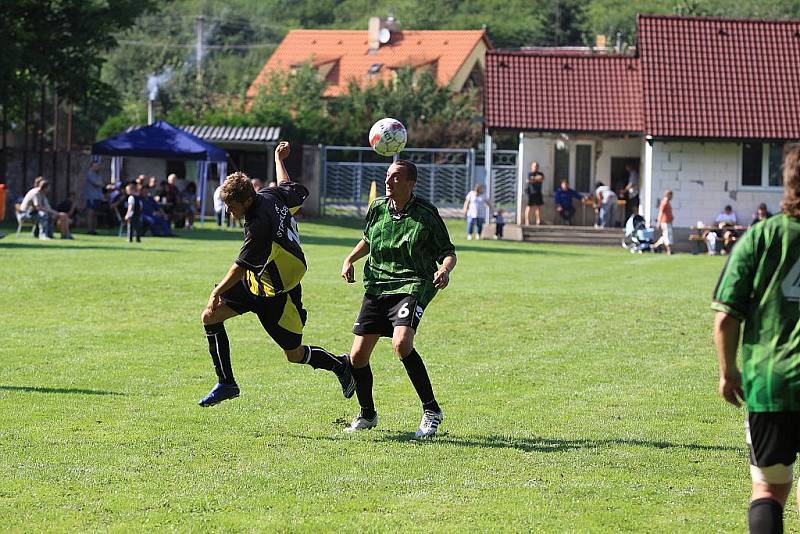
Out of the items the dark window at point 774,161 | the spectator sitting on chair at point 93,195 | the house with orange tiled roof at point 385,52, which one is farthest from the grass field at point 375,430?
the house with orange tiled roof at point 385,52

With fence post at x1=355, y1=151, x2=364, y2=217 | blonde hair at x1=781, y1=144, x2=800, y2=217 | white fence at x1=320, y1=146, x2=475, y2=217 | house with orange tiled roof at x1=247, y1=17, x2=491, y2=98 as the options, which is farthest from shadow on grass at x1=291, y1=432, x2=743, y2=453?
house with orange tiled roof at x1=247, y1=17, x2=491, y2=98

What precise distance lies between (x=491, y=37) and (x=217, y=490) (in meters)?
97.7

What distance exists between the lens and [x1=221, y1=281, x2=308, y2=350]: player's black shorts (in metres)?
8.92

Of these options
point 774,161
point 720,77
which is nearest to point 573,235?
point 774,161

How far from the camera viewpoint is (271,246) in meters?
8.71

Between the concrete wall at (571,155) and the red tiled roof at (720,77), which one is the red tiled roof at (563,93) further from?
the red tiled roof at (720,77)

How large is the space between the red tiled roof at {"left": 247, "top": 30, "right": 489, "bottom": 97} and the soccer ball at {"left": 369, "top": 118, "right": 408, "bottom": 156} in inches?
2659

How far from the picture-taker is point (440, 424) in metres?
9.23

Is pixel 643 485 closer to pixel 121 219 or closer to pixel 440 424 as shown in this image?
pixel 440 424

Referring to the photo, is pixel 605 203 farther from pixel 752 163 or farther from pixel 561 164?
pixel 752 163

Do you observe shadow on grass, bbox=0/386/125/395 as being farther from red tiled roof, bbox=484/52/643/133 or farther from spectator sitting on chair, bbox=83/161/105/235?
red tiled roof, bbox=484/52/643/133

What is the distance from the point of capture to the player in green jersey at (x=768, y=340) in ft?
16.2

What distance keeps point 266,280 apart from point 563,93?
32.9m

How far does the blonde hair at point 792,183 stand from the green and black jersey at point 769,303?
0.05 meters
